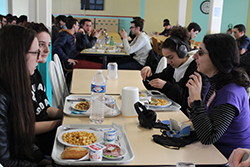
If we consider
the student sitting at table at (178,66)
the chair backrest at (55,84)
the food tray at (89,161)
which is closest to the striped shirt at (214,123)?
the food tray at (89,161)

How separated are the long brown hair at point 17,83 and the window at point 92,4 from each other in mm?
11067

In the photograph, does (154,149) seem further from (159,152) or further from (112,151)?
(112,151)

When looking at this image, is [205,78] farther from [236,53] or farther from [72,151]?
[72,151]

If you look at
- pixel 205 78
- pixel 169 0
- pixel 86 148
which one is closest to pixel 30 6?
pixel 205 78

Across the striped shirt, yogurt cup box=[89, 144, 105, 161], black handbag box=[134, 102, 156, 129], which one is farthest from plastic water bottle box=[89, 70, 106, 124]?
the striped shirt

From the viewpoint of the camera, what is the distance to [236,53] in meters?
1.56

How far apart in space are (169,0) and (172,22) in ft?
3.32

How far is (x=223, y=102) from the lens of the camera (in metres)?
1.47

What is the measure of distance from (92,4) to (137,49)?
25.6 feet

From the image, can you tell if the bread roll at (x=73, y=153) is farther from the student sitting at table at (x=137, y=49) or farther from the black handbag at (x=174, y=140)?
the student sitting at table at (x=137, y=49)

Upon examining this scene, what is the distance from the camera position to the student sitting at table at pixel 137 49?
4891 millimetres

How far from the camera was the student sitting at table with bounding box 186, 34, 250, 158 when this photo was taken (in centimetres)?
144

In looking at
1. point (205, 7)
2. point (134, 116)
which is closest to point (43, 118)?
point (134, 116)

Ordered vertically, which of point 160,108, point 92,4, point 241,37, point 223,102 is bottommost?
point 160,108
